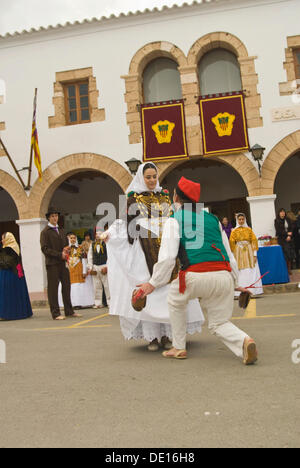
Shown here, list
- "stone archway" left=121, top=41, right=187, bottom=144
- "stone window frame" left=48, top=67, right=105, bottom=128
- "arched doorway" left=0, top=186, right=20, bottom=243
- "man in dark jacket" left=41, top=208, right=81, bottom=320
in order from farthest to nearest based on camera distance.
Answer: "arched doorway" left=0, top=186, right=20, bottom=243 → "stone window frame" left=48, top=67, right=105, bottom=128 → "stone archway" left=121, top=41, right=187, bottom=144 → "man in dark jacket" left=41, top=208, right=81, bottom=320

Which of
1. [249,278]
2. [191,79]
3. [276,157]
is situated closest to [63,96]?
[191,79]

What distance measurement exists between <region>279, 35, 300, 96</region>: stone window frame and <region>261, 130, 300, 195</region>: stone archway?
1.13 metres

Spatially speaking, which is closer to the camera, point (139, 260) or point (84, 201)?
point (139, 260)

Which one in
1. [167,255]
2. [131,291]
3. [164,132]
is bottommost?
[131,291]

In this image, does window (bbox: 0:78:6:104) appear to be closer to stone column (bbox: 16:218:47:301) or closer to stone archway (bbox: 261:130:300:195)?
stone column (bbox: 16:218:47:301)

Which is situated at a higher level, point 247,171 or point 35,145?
point 35,145

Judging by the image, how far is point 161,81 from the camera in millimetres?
14117

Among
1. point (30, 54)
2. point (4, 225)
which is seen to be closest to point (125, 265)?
point (30, 54)

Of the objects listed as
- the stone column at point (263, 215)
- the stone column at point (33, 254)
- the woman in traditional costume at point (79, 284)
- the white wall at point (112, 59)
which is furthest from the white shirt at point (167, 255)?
the stone column at point (33, 254)

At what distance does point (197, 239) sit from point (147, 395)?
1.47m

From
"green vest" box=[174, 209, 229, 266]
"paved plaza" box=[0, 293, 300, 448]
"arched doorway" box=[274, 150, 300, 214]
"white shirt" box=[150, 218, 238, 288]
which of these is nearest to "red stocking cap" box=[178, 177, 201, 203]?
"green vest" box=[174, 209, 229, 266]

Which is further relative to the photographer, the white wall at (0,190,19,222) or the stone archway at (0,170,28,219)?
the white wall at (0,190,19,222)

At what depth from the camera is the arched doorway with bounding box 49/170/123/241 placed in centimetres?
1786

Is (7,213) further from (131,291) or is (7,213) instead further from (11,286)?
(131,291)
